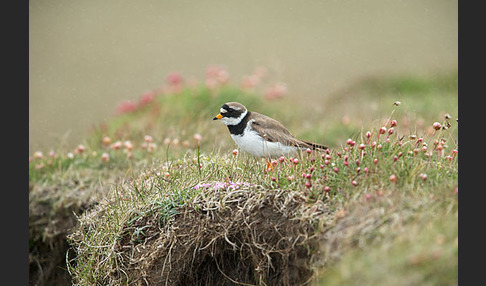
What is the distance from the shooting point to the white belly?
262 inches

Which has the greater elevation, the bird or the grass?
the bird

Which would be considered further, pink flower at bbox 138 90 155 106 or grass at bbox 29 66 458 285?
pink flower at bbox 138 90 155 106

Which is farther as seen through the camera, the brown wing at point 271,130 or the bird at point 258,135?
the brown wing at point 271,130

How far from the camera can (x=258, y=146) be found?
6648 millimetres

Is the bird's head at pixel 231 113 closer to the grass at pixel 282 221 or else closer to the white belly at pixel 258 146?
the white belly at pixel 258 146

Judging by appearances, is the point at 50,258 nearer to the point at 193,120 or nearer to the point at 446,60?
the point at 193,120

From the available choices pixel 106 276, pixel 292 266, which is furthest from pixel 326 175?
pixel 106 276

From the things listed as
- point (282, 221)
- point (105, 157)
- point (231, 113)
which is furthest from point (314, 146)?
point (105, 157)

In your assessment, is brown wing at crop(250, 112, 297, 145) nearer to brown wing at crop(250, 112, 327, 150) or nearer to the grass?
brown wing at crop(250, 112, 327, 150)

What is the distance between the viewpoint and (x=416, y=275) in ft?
13.3

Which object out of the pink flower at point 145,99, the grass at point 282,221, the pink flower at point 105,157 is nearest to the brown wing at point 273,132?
the grass at point 282,221

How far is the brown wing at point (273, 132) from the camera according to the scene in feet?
22.0

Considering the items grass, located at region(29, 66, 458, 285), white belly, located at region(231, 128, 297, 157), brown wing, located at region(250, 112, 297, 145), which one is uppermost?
brown wing, located at region(250, 112, 297, 145)

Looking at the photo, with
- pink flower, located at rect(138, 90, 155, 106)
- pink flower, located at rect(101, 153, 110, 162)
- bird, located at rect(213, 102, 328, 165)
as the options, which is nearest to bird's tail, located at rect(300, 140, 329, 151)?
bird, located at rect(213, 102, 328, 165)
